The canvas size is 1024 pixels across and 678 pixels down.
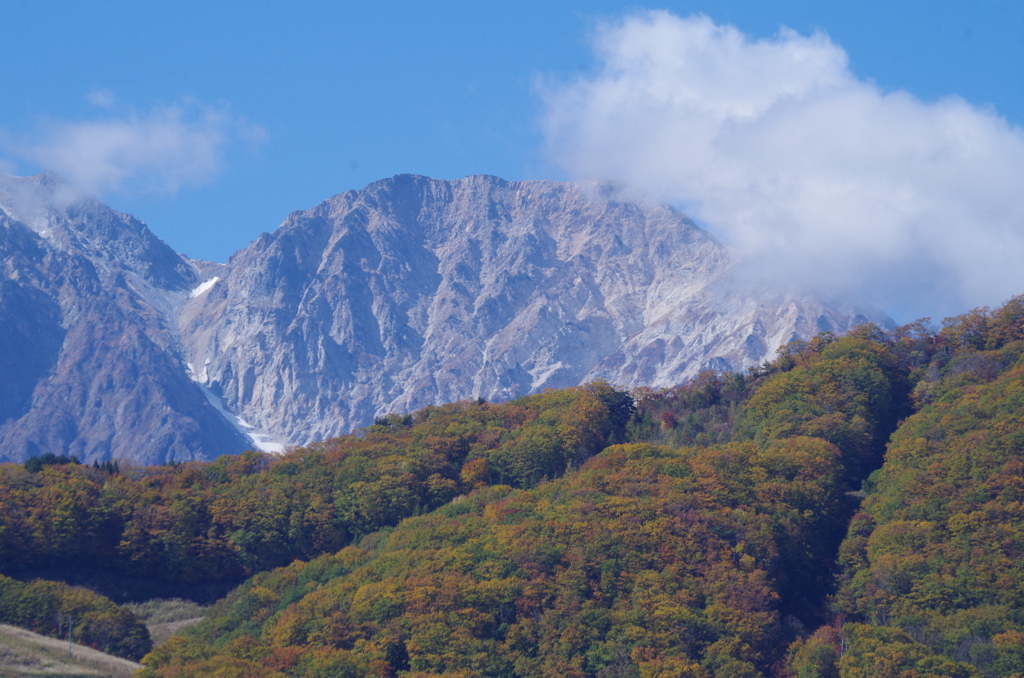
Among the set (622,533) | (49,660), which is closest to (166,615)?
(49,660)

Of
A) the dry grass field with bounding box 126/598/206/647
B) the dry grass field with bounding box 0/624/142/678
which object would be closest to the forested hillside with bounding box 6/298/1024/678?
the dry grass field with bounding box 126/598/206/647

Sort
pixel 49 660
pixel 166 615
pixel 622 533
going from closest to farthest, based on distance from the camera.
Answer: pixel 49 660
pixel 622 533
pixel 166 615

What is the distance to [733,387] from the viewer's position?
130250mm

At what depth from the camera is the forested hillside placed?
75.4m

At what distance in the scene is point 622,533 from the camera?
285 feet

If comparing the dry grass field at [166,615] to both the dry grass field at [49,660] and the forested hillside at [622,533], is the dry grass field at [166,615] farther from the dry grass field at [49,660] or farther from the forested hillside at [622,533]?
the dry grass field at [49,660]

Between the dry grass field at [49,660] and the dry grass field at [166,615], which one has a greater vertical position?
the dry grass field at [166,615]

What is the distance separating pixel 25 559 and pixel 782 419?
228ft

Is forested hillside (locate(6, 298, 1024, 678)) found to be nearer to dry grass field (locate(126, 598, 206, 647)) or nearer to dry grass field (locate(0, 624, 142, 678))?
dry grass field (locate(126, 598, 206, 647))

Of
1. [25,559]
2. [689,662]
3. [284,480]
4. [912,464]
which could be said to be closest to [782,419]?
[912,464]

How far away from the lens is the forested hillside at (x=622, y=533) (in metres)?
75.4

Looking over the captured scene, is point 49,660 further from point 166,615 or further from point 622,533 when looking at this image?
point 622,533

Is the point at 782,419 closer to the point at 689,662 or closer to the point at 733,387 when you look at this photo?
the point at 733,387

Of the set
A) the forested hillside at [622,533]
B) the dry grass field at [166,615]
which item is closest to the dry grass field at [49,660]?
the forested hillside at [622,533]
